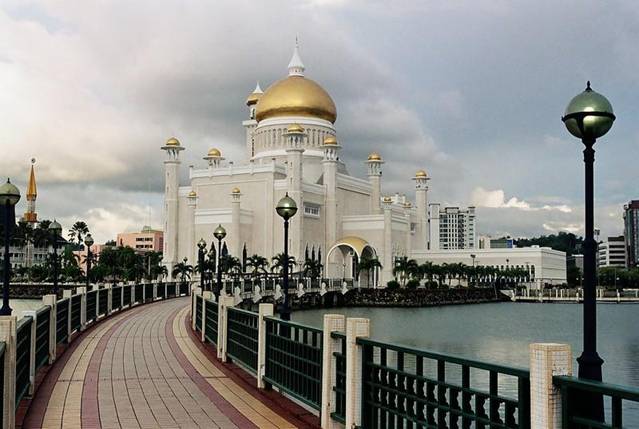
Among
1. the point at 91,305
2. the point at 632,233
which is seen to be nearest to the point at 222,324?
the point at 91,305

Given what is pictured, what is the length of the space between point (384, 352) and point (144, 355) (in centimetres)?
802

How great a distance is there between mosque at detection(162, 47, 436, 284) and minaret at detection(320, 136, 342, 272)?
0.09 metres

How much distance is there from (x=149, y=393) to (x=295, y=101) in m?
63.4

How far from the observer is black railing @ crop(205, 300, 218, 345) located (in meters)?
14.8

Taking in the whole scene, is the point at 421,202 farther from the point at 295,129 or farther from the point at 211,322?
the point at 211,322

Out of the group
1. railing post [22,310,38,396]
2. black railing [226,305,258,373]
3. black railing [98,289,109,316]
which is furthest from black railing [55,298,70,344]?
black railing [98,289,109,316]

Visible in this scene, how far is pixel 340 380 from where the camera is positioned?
768 centimetres

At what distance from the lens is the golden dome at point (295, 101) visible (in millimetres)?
72062

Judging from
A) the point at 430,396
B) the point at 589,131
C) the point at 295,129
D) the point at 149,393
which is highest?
the point at 295,129

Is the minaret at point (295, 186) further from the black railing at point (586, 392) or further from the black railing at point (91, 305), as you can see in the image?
the black railing at point (586, 392)

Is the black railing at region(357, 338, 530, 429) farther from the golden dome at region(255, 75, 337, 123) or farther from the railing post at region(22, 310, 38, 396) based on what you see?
the golden dome at region(255, 75, 337, 123)

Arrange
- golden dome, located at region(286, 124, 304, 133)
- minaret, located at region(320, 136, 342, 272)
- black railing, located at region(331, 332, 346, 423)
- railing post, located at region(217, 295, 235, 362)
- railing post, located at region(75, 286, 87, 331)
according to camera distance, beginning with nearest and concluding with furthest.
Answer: black railing, located at region(331, 332, 346, 423)
railing post, located at region(217, 295, 235, 362)
railing post, located at region(75, 286, 87, 331)
golden dome, located at region(286, 124, 304, 133)
minaret, located at region(320, 136, 342, 272)

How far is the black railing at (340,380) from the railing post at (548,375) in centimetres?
313

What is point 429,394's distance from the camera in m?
6.01
